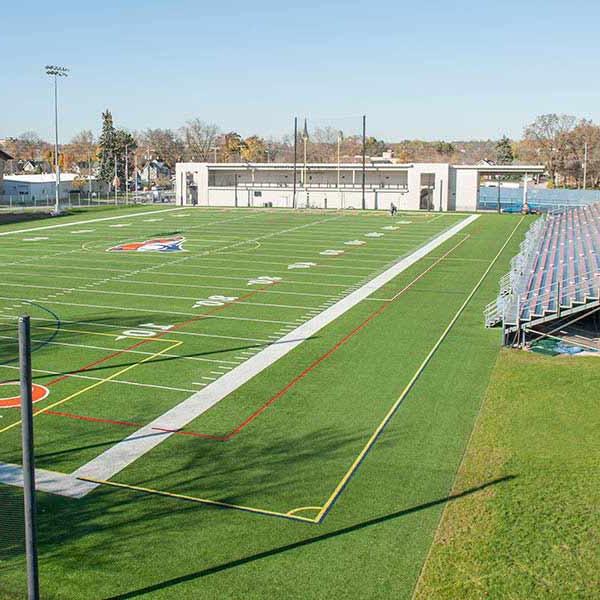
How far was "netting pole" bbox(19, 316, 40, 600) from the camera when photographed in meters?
6.38

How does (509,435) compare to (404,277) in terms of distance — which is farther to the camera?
(404,277)

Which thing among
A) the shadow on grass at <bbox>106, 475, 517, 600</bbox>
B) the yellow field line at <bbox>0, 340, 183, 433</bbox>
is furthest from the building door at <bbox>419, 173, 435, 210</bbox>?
the shadow on grass at <bbox>106, 475, 517, 600</bbox>

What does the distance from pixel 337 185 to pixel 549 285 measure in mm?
48089

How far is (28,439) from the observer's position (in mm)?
6516

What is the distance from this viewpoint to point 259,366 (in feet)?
52.5

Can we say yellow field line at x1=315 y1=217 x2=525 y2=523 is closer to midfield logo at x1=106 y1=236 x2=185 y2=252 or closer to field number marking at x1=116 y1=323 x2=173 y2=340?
field number marking at x1=116 y1=323 x2=173 y2=340

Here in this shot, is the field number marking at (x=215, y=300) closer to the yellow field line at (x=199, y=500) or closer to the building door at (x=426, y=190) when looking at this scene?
the yellow field line at (x=199, y=500)

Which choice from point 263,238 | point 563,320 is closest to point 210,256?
point 263,238

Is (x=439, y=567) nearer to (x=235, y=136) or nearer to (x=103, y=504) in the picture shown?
(x=103, y=504)

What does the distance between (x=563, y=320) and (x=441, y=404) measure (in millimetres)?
6957

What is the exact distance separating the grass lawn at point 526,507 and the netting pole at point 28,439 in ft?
12.3

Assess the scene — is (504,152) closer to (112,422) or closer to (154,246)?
(154,246)

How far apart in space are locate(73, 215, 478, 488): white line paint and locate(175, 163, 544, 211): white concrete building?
41.5 meters

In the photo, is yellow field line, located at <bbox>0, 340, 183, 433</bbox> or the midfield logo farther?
the midfield logo
